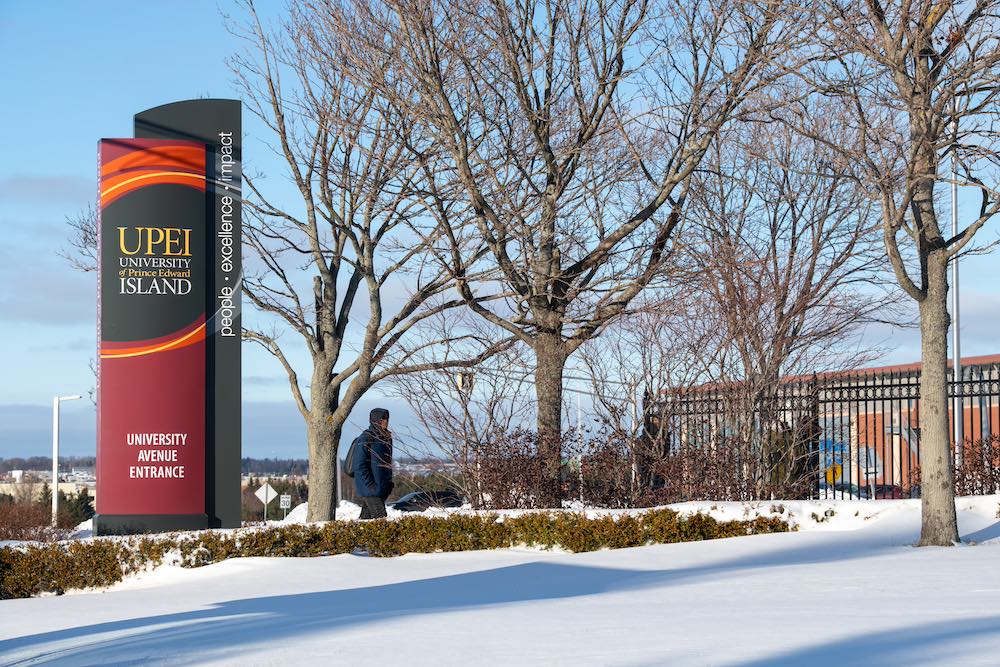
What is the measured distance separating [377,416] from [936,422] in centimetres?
741

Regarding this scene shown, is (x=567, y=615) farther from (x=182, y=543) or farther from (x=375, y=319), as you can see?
(x=375, y=319)

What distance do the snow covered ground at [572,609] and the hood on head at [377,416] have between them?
112 inches

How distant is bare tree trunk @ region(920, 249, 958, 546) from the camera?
1098 centimetres

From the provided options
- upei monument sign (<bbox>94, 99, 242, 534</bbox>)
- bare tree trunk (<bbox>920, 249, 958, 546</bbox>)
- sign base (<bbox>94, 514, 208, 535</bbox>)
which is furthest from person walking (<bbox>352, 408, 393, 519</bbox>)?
bare tree trunk (<bbox>920, 249, 958, 546</bbox>)

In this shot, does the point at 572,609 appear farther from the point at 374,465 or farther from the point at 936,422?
the point at 374,465

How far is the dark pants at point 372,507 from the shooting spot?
1488 cm

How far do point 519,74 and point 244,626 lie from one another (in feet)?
31.1

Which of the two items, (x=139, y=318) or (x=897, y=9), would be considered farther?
(x=139, y=318)

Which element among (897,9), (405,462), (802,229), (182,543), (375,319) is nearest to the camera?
(897,9)

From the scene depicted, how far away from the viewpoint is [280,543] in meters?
13.1

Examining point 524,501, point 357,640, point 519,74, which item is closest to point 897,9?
point 519,74

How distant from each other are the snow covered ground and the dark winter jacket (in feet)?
8.29

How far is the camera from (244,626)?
7.22 metres

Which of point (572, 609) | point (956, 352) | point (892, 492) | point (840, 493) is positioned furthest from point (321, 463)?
point (956, 352)
